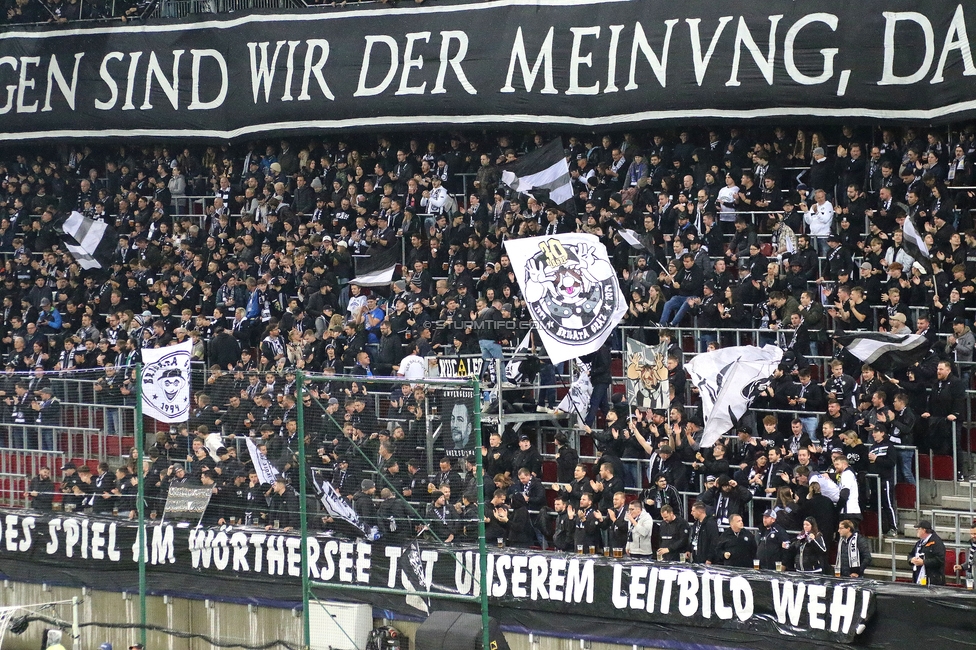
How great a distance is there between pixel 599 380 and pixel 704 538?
3963mm

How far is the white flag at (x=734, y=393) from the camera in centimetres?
1834

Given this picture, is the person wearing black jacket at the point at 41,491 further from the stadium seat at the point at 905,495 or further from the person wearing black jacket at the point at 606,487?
the stadium seat at the point at 905,495

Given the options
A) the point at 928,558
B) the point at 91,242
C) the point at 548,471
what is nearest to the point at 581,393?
the point at 548,471

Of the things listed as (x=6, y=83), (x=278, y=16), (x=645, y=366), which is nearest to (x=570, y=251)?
(x=645, y=366)

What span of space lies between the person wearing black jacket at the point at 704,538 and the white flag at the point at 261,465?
4.53 metres

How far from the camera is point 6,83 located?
29531mm

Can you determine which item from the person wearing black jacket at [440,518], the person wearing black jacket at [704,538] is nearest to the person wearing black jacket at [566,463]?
the person wearing black jacket at [704,538]

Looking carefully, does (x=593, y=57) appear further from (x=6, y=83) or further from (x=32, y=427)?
(x=6, y=83)

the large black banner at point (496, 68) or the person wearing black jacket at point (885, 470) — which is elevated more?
the large black banner at point (496, 68)

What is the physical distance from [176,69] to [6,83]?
390cm

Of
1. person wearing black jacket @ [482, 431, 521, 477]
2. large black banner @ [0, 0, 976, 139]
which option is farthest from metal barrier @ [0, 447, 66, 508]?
large black banner @ [0, 0, 976, 139]

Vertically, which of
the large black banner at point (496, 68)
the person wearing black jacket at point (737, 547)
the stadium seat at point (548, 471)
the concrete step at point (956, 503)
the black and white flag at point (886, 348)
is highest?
the large black banner at point (496, 68)

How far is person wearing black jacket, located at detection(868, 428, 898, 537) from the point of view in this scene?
17.1 m

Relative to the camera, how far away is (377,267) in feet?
79.2
